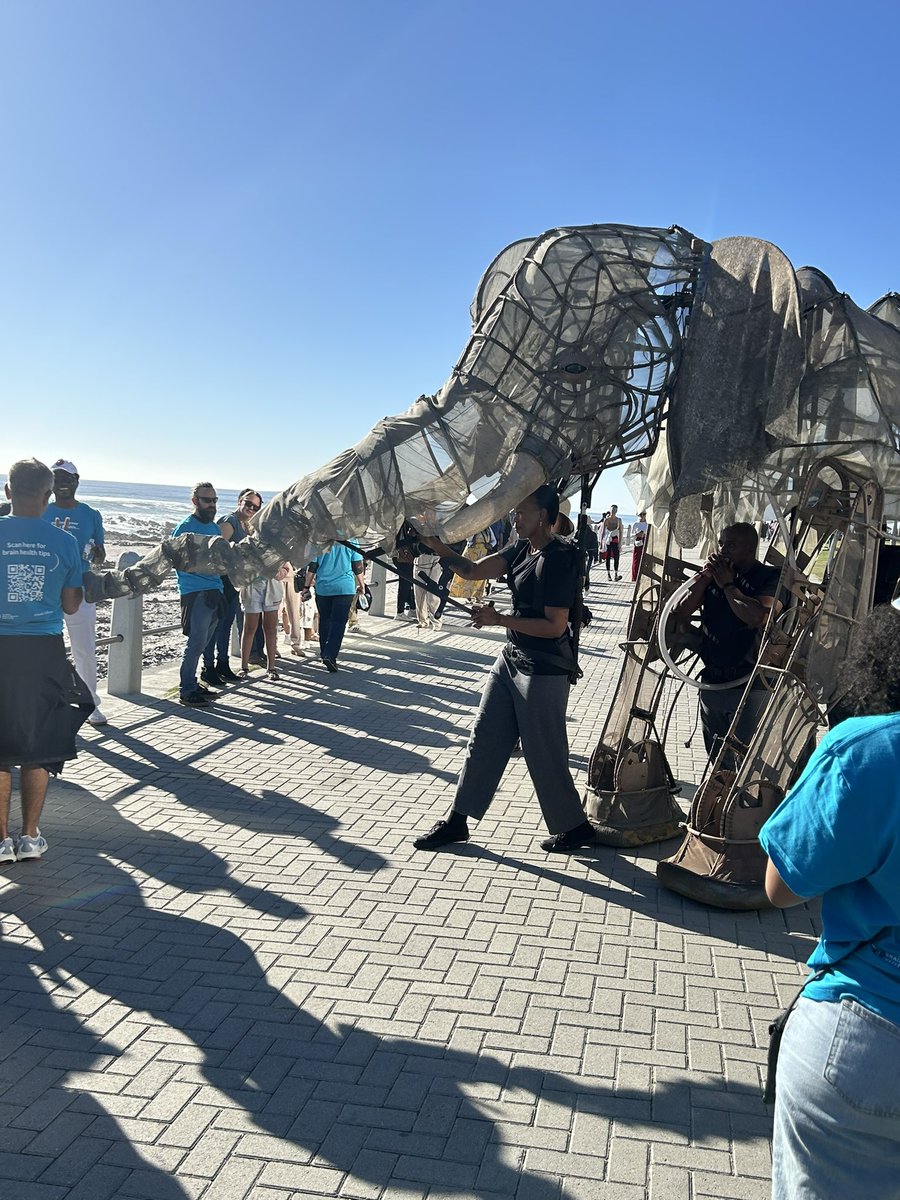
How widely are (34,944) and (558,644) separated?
299cm

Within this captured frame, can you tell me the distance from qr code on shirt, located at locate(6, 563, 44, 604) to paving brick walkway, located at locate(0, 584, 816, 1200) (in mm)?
1470

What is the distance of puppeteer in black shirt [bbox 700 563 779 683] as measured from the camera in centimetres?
547

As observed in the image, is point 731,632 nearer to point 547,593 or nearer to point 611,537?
point 547,593

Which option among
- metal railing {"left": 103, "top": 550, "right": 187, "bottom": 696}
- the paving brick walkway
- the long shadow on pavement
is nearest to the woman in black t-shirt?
the paving brick walkway

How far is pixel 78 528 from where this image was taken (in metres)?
7.74

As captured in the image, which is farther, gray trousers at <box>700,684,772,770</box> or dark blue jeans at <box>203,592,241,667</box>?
dark blue jeans at <box>203,592,241,667</box>

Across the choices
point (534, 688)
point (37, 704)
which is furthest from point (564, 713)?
point (37, 704)

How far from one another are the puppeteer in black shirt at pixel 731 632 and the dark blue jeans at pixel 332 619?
6113 millimetres

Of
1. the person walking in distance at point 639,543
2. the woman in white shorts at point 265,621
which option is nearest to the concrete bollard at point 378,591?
the person walking in distance at point 639,543

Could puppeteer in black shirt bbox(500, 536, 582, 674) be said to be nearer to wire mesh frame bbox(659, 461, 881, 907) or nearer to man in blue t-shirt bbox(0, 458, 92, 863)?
wire mesh frame bbox(659, 461, 881, 907)

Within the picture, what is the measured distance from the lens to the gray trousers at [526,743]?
216 inches

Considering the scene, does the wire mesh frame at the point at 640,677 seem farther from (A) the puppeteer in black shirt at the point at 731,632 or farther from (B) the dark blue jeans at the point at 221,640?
(B) the dark blue jeans at the point at 221,640

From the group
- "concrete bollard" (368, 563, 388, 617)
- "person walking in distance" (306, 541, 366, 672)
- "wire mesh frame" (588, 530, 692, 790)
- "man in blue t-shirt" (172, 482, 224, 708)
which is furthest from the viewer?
"concrete bollard" (368, 563, 388, 617)

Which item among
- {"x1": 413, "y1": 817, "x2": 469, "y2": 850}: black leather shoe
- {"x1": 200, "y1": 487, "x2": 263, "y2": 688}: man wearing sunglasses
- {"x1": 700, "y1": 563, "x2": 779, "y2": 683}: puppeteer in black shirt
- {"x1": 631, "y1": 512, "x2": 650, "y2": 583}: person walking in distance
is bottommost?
{"x1": 413, "y1": 817, "x2": 469, "y2": 850}: black leather shoe
